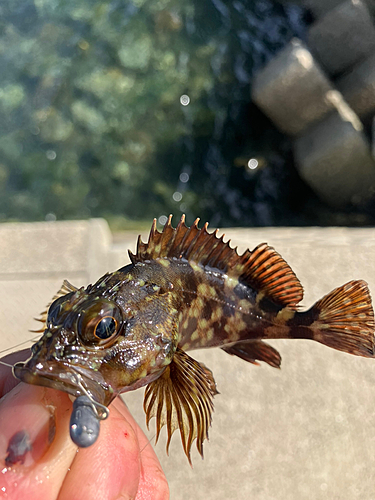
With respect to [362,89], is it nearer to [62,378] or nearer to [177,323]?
[177,323]

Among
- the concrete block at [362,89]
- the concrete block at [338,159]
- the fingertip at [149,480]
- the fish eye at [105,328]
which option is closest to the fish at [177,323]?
the fish eye at [105,328]

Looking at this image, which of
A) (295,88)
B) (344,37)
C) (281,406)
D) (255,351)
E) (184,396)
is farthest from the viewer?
(344,37)

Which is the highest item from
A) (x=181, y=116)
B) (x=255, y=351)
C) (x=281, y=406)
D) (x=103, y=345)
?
(x=103, y=345)

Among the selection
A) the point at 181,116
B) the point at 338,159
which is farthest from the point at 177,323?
the point at 181,116

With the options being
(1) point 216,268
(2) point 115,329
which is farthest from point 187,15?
(2) point 115,329

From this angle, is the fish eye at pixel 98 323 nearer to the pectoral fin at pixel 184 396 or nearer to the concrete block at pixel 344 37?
the pectoral fin at pixel 184 396

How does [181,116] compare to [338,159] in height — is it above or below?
below

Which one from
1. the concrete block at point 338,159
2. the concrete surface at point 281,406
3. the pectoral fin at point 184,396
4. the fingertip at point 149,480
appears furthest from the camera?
the concrete block at point 338,159
